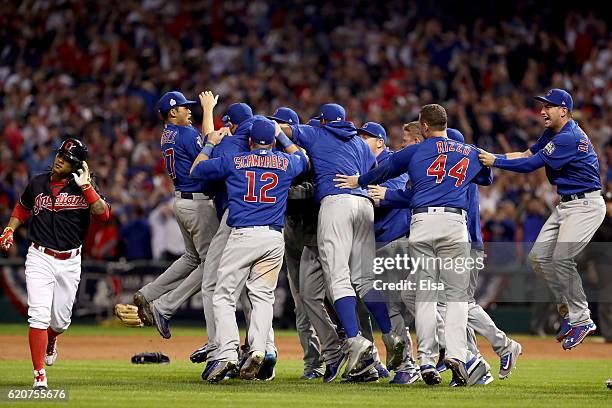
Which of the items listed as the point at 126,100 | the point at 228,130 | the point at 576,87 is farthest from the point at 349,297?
the point at 126,100

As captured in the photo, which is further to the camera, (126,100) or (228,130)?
(126,100)

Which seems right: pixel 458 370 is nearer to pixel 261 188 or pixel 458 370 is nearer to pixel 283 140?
pixel 261 188

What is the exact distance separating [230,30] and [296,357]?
13.6 m

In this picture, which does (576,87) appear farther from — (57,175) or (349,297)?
(57,175)

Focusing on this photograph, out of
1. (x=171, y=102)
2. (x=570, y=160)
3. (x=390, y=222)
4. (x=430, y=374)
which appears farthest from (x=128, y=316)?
(x=570, y=160)

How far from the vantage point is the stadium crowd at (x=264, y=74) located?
20891 mm

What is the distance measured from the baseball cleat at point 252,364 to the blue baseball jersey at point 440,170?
198cm

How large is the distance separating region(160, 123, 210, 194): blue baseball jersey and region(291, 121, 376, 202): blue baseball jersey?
1114mm

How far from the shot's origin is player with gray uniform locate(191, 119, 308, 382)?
10414 mm

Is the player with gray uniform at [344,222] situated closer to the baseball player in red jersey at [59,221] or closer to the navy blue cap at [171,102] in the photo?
the navy blue cap at [171,102]

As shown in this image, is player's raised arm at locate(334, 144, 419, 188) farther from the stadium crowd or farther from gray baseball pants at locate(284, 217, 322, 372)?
the stadium crowd

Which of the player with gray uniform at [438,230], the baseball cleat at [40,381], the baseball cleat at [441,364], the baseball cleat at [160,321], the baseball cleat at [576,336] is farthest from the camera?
the baseball cleat at [160,321]

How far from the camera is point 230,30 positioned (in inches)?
1035

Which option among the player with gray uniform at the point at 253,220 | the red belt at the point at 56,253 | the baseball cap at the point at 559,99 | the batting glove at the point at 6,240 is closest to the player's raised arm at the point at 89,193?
the red belt at the point at 56,253
